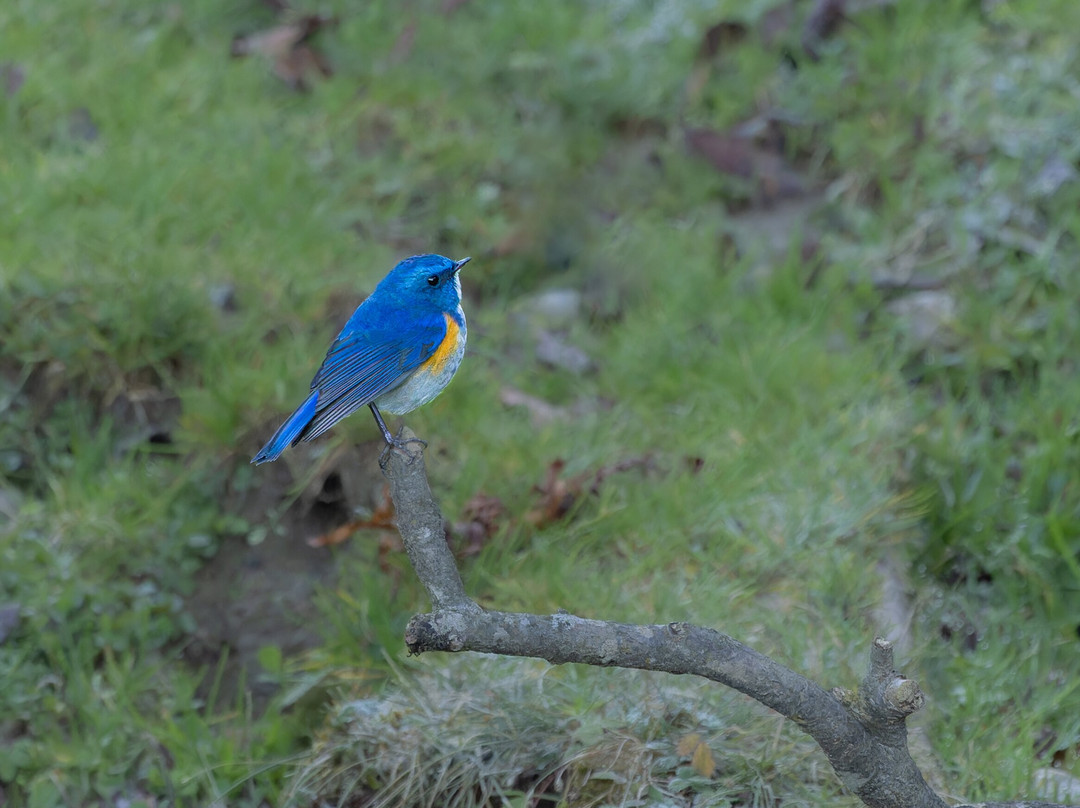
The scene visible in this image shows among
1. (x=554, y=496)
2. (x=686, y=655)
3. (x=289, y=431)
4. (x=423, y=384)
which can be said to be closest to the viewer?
(x=686, y=655)

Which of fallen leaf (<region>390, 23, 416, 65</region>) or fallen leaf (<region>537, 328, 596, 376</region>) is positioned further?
fallen leaf (<region>390, 23, 416, 65</region>)

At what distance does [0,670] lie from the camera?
3352mm

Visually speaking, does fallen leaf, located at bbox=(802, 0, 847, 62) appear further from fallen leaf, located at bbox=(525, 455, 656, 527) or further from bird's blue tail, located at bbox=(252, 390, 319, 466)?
bird's blue tail, located at bbox=(252, 390, 319, 466)

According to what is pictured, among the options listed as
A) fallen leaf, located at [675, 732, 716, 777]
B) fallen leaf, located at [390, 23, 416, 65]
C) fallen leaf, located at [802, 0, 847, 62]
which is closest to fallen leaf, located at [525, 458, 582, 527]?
fallen leaf, located at [675, 732, 716, 777]

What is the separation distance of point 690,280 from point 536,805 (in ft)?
7.35

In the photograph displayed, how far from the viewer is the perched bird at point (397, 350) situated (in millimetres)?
2227

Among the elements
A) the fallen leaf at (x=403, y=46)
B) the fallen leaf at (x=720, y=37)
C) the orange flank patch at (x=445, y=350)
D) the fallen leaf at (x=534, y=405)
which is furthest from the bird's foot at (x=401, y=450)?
the fallen leaf at (x=720, y=37)

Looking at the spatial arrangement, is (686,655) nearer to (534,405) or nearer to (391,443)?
(391,443)

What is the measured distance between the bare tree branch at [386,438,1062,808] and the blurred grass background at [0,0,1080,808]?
1.08ft

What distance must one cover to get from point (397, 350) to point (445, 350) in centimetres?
10

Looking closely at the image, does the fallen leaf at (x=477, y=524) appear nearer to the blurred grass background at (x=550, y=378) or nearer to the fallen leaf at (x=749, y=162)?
the blurred grass background at (x=550, y=378)

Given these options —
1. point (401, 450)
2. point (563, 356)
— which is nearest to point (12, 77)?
point (563, 356)

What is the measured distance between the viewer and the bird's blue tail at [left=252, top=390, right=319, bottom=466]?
2045 mm

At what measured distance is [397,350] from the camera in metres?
2.27
